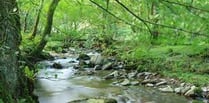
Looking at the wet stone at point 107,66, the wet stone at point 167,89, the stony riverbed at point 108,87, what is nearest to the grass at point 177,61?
the stony riverbed at point 108,87

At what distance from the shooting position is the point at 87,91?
1027cm

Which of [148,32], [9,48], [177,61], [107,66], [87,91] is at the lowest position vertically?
[87,91]

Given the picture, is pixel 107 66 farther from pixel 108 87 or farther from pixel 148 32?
pixel 148 32

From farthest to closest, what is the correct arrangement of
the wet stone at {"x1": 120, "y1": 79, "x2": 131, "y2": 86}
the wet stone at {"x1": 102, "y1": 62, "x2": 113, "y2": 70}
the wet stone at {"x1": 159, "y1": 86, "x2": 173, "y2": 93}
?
the wet stone at {"x1": 102, "y1": 62, "x2": 113, "y2": 70} < the wet stone at {"x1": 120, "y1": 79, "x2": 131, "y2": 86} < the wet stone at {"x1": 159, "y1": 86, "x2": 173, "y2": 93}

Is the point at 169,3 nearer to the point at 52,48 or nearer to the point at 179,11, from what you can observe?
the point at 179,11

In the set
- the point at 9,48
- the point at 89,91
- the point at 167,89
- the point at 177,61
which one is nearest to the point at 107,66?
the point at 177,61

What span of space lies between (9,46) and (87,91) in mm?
6409

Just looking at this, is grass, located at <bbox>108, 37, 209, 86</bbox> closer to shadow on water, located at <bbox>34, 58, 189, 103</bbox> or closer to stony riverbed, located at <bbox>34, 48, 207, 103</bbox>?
stony riverbed, located at <bbox>34, 48, 207, 103</bbox>

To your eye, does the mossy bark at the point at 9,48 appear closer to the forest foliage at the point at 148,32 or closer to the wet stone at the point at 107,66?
the forest foliage at the point at 148,32

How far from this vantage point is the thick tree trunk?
3.76 meters

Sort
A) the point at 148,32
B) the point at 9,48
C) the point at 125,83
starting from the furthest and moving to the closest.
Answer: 1. the point at 125,83
2. the point at 148,32
3. the point at 9,48

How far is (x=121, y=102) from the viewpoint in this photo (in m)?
8.84

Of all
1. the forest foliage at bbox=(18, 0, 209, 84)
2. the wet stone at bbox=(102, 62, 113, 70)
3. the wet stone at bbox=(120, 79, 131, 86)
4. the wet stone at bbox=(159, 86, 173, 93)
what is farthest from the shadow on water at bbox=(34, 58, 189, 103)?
the wet stone at bbox=(102, 62, 113, 70)

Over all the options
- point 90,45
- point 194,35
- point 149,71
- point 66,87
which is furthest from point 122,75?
point 90,45
